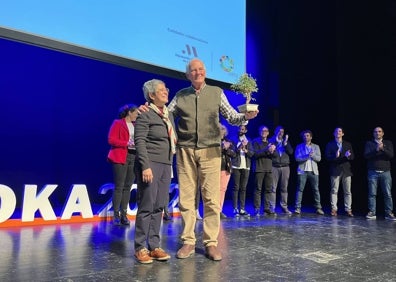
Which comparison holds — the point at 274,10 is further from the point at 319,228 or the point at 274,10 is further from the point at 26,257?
the point at 26,257

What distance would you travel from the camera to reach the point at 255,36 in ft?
25.7

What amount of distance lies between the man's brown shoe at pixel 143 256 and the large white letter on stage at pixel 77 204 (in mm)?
2079

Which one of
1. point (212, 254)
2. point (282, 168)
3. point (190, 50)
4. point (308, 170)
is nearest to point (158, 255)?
point (212, 254)

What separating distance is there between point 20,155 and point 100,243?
2.59 metres

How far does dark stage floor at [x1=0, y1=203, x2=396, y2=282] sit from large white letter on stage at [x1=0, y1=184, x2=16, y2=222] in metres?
0.24

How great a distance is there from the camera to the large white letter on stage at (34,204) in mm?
3916

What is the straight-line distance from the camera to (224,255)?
2.60 meters

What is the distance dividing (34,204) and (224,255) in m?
2.39

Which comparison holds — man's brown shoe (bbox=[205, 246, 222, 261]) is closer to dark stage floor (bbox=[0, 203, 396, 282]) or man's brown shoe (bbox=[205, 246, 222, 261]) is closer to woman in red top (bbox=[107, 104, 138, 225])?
dark stage floor (bbox=[0, 203, 396, 282])

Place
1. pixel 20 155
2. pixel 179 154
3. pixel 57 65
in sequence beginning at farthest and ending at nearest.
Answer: pixel 57 65 → pixel 20 155 → pixel 179 154

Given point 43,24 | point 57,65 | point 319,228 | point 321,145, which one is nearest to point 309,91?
point 321,145

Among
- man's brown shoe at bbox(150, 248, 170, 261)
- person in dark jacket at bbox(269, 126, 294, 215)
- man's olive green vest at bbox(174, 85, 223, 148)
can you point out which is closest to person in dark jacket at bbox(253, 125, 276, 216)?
person in dark jacket at bbox(269, 126, 294, 215)

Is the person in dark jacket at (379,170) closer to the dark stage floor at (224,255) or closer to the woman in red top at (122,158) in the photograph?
the dark stage floor at (224,255)

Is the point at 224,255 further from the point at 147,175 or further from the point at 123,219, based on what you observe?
the point at 123,219
